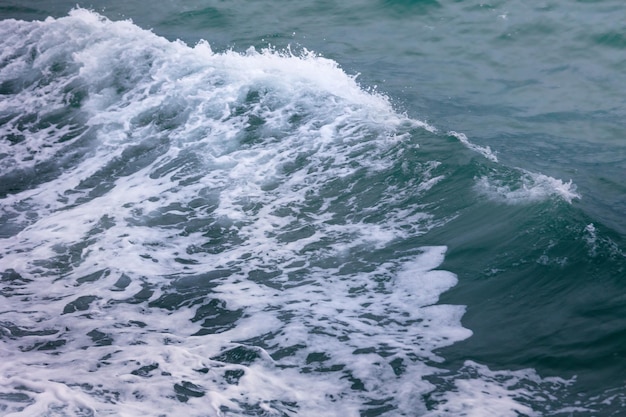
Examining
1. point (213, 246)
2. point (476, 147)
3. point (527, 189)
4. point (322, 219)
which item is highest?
point (476, 147)

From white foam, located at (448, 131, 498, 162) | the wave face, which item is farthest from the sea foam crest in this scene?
white foam, located at (448, 131, 498, 162)

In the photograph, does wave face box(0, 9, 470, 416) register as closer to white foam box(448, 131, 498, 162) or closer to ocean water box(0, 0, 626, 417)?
ocean water box(0, 0, 626, 417)

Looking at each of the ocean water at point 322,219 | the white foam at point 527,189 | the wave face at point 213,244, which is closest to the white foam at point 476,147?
the ocean water at point 322,219

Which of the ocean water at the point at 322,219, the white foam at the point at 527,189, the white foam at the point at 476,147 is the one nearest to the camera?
the ocean water at the point at 322,219

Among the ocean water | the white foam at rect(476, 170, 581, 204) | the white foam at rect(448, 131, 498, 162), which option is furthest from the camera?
the white foam at rect(448, 131, 498, 162)

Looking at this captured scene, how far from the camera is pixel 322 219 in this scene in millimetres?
8383

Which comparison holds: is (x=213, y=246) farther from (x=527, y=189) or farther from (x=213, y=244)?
(x=527, y=189)

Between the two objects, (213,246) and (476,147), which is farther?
(476,147)

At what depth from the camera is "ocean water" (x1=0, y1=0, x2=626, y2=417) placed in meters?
5.84

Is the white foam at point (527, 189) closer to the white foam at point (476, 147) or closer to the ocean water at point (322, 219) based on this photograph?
the ocean water at point (322, 219)

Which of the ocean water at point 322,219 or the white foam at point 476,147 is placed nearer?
the ocean water at point 322,219

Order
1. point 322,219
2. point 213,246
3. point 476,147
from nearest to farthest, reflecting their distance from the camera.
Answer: point 213,246 < point 322,219 < point 476,147

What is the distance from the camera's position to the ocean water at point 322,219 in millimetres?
5836

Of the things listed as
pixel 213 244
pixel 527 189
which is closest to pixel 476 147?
pixel 527 189
